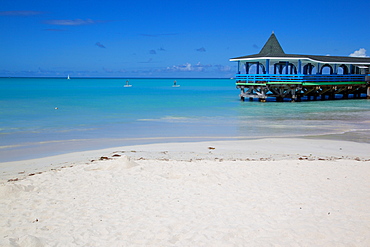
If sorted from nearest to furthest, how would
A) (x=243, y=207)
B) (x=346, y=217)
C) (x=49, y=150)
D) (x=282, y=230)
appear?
(x=282, y=230) → (x=346, y=217) → (x=243, y=207) → (x=49, y=150)

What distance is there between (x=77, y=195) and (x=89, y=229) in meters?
1.45

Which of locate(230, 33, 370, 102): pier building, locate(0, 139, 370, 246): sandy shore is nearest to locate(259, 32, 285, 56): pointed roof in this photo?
locate(230, 33, 370, 102): pier building

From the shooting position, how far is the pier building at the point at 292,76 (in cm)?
3108

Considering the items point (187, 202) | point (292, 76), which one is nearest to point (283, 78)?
point (292, 76)

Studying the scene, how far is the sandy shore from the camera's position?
15.4ft

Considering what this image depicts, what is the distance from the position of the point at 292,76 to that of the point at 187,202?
27.4 metres

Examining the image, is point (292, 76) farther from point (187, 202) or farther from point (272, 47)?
point (187, 202)

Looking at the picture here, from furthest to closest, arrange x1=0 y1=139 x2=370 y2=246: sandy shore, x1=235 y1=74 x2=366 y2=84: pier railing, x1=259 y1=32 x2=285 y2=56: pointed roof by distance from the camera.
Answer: x1=259 y1=32 x2=285 y2=56: pointed roof
x1=235 y1=74 x2=366 y2=84: pier railing
x1=0 y1=139 x2=370 y2=246: sandy shore

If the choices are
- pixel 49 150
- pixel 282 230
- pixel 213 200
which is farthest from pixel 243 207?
pixel 49 150

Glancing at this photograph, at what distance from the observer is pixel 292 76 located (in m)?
31.2

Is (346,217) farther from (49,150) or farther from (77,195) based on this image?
(49,150)

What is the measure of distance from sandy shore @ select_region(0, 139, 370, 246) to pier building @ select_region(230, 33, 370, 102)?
2247 cm

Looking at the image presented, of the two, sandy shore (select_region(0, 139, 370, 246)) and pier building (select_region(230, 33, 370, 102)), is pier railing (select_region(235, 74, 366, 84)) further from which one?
sandy shore (select_region(0, 139, 370, 246))

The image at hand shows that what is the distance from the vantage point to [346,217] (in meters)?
5.27
